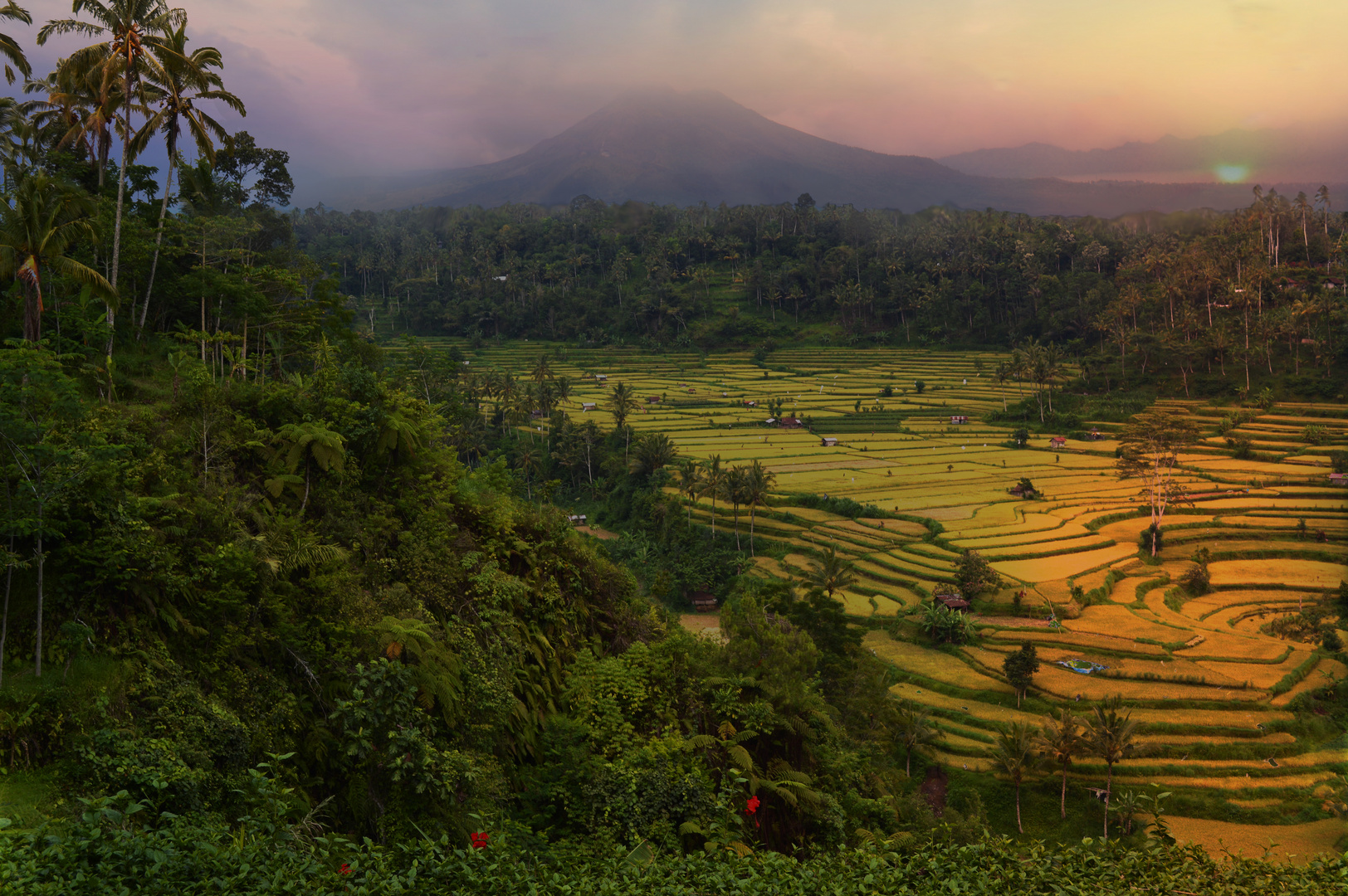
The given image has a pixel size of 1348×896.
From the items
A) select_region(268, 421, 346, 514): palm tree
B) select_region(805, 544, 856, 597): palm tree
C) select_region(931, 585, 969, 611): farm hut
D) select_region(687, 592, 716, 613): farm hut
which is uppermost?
select_region(268, 421, 346, 514): palm tree

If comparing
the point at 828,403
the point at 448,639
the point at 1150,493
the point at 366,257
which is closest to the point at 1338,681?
the point at 1150,493

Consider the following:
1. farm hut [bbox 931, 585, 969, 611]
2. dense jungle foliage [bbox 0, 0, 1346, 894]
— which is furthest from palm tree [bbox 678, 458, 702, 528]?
dense jungle foliage [bbox 0, 0, 1346, 894]

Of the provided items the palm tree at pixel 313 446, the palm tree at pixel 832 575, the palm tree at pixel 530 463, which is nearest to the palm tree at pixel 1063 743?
the palm tree at pixel 832 575

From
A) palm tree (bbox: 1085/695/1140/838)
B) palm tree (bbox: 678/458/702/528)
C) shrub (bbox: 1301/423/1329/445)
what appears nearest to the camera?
palm tree (bbox: 1085/695/1140/838)

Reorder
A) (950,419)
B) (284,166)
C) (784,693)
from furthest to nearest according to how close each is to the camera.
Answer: (950,419)
(284,166)
(784,693)

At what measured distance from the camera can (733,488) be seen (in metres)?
38.1

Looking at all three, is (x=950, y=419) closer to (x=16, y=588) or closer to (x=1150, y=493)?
(x=1150, y=493)

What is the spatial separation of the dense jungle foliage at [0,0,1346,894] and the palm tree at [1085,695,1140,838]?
4.01 feet

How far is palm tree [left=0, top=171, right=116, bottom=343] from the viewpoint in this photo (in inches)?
420

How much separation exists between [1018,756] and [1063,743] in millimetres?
1423

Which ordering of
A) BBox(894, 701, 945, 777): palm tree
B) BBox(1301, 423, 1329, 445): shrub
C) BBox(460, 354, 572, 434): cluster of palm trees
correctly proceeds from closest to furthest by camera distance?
BBox(894, 701, 945, 777): palm tree, BBox(1301, 423, 1329, 445): shrub, BBox(460, 354, 572, 434): cluster of palm trees

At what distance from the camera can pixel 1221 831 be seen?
20.5m

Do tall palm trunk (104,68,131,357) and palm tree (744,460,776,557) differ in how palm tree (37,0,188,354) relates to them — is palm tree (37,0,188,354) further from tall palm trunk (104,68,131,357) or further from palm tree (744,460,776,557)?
palm tree (744,460,776,557)

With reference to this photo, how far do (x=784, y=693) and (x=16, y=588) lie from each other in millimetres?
9816
